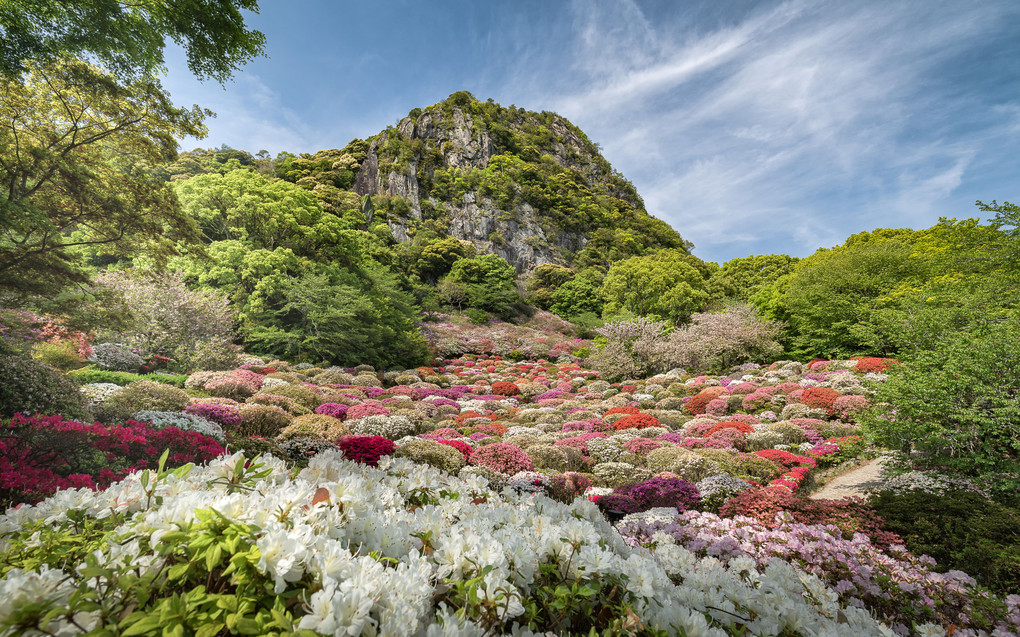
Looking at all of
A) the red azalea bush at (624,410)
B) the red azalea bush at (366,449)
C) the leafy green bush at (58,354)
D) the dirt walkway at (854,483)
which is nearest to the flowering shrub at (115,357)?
the leafy green bush at (58,354)

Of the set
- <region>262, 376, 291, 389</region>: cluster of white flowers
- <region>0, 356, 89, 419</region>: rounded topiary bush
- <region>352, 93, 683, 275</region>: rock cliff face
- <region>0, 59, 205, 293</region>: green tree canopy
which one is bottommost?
<region>262, 376, 291, 389</region>: cluster of white flowers

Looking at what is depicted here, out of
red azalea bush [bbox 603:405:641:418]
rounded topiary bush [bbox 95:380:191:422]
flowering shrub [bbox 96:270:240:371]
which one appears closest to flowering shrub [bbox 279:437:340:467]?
rounded topiary bush [bbox 95:380:191:422]

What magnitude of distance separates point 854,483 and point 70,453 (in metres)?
11.4

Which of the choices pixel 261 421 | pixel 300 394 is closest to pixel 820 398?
pixel 261 421

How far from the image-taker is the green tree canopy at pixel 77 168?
4.86 metres

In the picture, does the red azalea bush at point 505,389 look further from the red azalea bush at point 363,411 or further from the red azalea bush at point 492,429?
the red azalea bush at point 363,411

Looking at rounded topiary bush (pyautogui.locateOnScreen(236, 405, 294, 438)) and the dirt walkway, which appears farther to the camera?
rounded topiary bush (pyautogui.locateOnScreen(236, 405, 294, 438))

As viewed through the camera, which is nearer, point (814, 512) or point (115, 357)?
point (814, 512)

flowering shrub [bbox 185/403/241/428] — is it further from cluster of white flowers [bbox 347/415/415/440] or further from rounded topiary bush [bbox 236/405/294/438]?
cluster of white flowers [bbox 347/415/415/440]

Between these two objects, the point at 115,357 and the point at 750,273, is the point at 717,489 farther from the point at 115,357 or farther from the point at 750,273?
the point at 750,273

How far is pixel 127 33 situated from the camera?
17.5 feet

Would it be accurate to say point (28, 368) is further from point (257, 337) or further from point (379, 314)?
point (379, 314)

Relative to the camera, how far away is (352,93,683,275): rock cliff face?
5084 centimetres

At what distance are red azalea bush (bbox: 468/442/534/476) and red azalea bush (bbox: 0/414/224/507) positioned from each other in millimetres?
4212
